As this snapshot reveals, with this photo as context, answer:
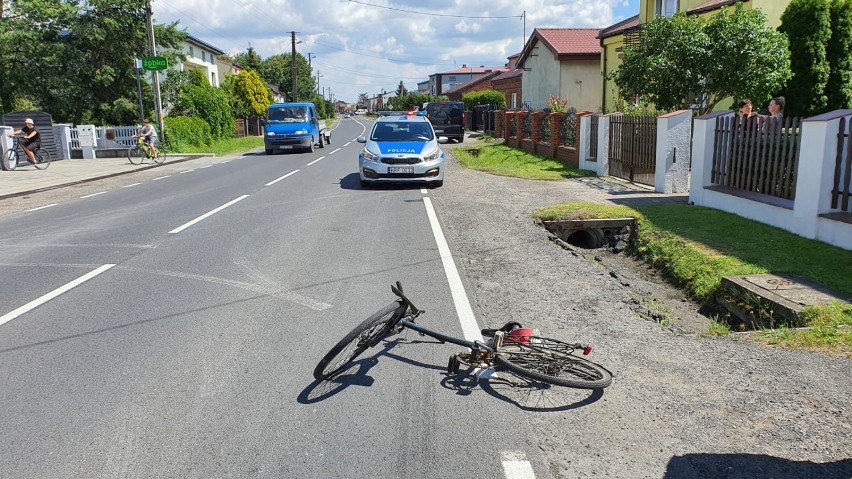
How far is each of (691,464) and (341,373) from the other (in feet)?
7.34

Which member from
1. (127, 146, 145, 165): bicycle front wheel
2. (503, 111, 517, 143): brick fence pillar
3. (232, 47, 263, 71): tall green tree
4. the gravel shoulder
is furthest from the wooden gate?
(232, 47, 263, 71): tall green tree

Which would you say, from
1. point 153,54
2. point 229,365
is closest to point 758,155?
point 229,365

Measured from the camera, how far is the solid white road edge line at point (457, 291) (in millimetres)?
5219

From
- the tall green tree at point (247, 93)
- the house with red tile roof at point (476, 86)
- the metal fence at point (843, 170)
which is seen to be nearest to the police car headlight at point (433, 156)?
the metal fence at point (843, 170)

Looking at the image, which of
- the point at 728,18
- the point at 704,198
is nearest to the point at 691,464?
the point at 704,198

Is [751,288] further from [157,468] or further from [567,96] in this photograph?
[567,96]

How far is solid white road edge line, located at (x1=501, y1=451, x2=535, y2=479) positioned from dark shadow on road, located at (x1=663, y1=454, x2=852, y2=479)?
664mm

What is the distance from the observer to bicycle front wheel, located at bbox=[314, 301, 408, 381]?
4223 millimetres

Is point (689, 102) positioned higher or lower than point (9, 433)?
higher

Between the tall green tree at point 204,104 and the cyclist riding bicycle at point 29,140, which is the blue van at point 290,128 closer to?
the tall green tree at point 204,104

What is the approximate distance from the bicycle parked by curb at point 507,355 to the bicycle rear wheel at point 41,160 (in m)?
22.0

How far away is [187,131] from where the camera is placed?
32531 millimetres

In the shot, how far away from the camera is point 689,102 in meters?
16.0

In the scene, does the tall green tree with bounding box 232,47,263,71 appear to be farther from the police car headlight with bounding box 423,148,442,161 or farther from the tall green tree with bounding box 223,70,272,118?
the police car headlight with bounding box 423,148,442,161
